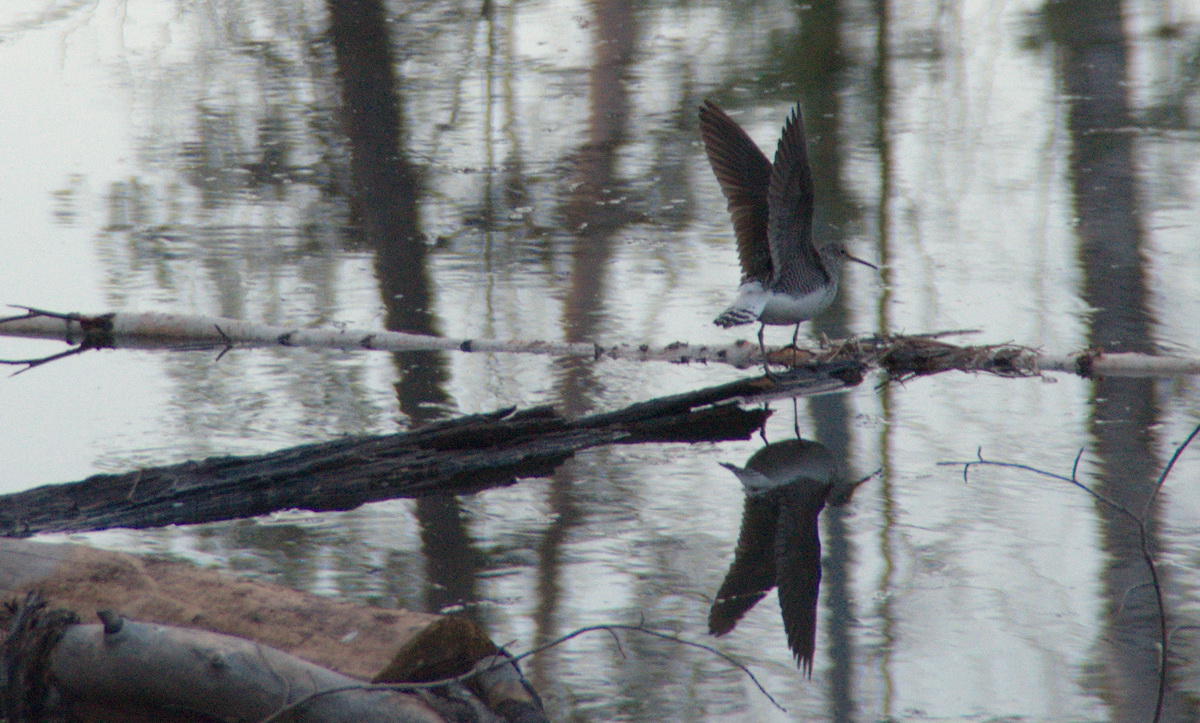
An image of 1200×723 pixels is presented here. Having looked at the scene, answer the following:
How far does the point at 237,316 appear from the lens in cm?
591

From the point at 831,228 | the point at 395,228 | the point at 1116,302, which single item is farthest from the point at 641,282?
the point at 1116,302

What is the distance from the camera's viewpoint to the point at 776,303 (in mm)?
4500

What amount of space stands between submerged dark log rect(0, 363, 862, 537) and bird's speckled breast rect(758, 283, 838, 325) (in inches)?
10.4

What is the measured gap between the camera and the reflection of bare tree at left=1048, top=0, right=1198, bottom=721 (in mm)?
3006

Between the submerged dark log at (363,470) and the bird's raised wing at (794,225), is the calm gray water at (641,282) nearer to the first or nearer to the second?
the submerged dark log at (363,470)

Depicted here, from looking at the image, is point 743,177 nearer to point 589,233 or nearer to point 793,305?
point 793,305

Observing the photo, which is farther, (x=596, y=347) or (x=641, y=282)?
(x=641, y=282)

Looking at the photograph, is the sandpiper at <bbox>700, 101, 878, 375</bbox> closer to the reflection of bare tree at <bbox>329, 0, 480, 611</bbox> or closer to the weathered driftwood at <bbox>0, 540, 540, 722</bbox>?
the reflection of bare tree at <bbox>329, 0, 480, 611</bbox>

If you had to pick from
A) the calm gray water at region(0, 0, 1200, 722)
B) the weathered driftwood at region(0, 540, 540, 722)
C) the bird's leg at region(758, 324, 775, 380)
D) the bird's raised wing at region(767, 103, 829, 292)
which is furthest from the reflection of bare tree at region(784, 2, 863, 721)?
the weathered driftwood at region(0, 540, 540, 722)

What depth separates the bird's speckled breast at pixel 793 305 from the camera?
14.8ft

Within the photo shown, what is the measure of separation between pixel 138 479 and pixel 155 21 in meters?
9.85

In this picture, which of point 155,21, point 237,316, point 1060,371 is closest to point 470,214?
point 237,316

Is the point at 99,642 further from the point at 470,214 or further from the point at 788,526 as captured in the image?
the point at 470,214

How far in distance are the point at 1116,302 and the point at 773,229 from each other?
2.04m
